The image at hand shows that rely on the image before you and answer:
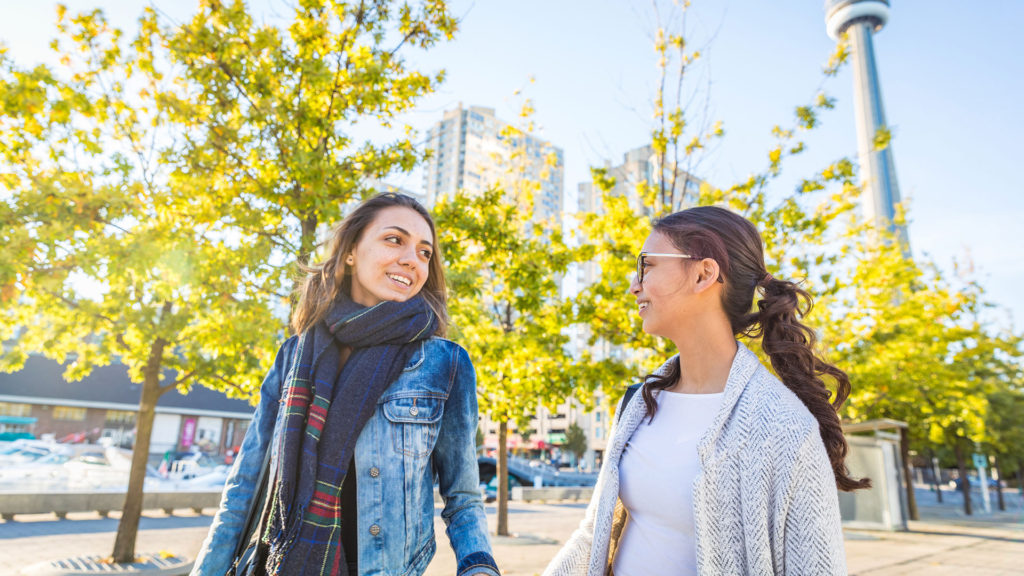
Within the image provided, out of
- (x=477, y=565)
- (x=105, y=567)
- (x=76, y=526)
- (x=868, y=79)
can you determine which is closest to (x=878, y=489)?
(x=105, y=567)

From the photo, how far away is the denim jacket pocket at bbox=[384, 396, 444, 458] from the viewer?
6.79 feet

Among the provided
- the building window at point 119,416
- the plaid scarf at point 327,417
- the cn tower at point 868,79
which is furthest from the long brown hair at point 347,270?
the cn tower at point 868,79

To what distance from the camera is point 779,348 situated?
2.04m

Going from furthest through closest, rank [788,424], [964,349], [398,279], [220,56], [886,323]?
[964,349] → [886,323] → [220,56] → [398,279] → [788,424]

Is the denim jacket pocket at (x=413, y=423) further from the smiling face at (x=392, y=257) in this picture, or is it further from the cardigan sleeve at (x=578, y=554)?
the cardigan sleeve at (x=578, y=554)

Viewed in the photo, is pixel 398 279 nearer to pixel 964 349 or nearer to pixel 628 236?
pixel 628 236

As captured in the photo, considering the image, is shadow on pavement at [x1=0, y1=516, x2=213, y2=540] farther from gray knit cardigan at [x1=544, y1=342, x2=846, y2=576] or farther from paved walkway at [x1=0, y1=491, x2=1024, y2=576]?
gray knit cardigan at [x1=544, y1=342, x2=846, y2=576]

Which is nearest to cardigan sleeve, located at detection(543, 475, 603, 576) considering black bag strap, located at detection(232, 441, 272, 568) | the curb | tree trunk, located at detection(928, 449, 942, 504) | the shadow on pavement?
black bag strap, located at detection(232, 441, 272, 568)

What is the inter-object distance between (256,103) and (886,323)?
12.7m

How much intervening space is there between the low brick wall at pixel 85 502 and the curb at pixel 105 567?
457cm

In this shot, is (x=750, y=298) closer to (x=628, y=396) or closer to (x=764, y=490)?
(x=628, y=396)

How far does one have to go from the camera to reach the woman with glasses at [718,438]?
1611mm

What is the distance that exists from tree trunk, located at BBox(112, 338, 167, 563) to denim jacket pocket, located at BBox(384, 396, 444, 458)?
7.47m

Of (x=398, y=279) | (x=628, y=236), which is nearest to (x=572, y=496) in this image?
(x=628, y=236)
